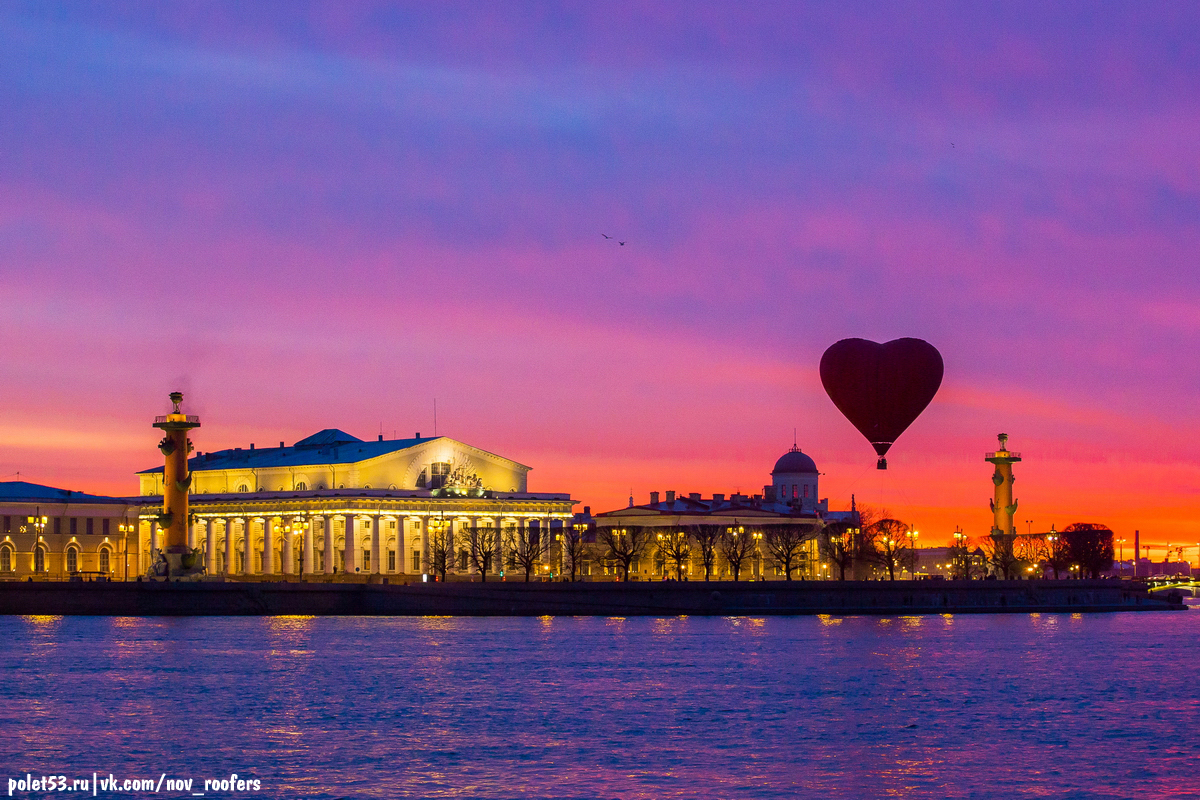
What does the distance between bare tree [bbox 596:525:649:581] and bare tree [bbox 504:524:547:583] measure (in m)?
3.99

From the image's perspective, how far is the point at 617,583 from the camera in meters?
90.9

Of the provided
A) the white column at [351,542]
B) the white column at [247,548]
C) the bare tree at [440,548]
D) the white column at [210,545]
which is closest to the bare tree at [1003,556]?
the bare tree at [440,548]

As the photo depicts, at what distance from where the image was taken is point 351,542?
111438mm

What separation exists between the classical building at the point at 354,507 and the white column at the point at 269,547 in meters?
0.06

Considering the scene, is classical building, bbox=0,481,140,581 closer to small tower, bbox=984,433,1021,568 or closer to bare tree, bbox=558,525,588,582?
bare tree, bbox=558,525,588,582

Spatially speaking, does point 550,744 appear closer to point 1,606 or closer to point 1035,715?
point 1035,715

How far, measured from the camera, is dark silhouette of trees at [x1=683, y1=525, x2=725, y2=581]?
10894 cm

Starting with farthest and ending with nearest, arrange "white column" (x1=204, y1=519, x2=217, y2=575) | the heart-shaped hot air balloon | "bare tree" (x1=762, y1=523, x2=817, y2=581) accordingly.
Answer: "white column" (x1=204, y1=519, x2=217, y2=575), "bare tree" (x1=762, y1=523, x2=817, y2=581), the heart-shaped hot air balloon

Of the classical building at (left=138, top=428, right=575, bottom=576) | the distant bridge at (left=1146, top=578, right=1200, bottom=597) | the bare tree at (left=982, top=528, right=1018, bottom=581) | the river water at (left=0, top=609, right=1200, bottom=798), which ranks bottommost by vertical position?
the river water at (left=0, top=609, right=1200, bottom=798)

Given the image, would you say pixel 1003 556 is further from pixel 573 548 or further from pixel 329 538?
pixel 329 538

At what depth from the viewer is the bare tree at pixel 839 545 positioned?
10956 centimetres

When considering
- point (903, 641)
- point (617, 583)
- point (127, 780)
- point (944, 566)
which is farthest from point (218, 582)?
point (944, 566)

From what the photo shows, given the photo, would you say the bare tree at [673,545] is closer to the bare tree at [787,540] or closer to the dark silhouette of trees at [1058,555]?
the bare tree at [787,540]

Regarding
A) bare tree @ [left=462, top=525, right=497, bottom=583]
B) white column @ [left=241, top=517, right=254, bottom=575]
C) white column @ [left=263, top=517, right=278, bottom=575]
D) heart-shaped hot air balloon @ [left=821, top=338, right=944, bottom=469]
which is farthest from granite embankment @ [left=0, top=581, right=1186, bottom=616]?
heart-shaped hot air balloon @ [left=821, top=338, right=944, bottom=469]
